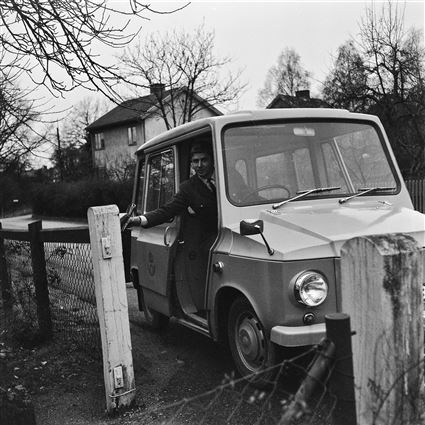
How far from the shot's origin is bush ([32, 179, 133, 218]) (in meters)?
31.9

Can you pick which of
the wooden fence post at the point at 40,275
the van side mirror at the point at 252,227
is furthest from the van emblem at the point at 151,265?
the van side mirror at the point at 252,227

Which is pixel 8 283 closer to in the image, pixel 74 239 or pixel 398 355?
pixel 74 239

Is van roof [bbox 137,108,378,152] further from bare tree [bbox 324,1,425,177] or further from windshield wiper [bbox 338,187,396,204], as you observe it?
bare tree [bbox 324,1,425,177]

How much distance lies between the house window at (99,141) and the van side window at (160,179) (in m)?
47.4

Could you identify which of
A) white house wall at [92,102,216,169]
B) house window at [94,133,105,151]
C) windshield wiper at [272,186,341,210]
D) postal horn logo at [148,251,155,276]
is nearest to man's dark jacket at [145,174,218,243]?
windshield wiper at [272,186,341,210]

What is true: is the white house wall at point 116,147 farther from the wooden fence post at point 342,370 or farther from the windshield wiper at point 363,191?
the wooden fence post at point 342,370

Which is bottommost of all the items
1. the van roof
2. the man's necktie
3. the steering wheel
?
the steering wheel

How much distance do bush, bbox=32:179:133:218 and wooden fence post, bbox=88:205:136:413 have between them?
26275 millimetres

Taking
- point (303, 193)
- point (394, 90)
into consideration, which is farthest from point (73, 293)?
point (394, 90)

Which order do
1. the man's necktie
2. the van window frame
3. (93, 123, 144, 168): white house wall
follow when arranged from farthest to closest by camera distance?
(93, 123, 144, 168): white house wall, the man's necktie, the van window frame

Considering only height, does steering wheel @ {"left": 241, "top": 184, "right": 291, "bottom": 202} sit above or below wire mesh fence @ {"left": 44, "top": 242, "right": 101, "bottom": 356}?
above

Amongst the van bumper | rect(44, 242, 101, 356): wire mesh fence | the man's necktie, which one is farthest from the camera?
rect(44, 242, 101, 356): wire mesh fence

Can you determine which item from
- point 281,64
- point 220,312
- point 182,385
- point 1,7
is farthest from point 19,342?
point 281,64

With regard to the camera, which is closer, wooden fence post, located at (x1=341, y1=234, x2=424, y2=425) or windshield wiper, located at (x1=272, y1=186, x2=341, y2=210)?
wooden fence post, located at (x1=341, y1=234, x2=424, y2=425)
